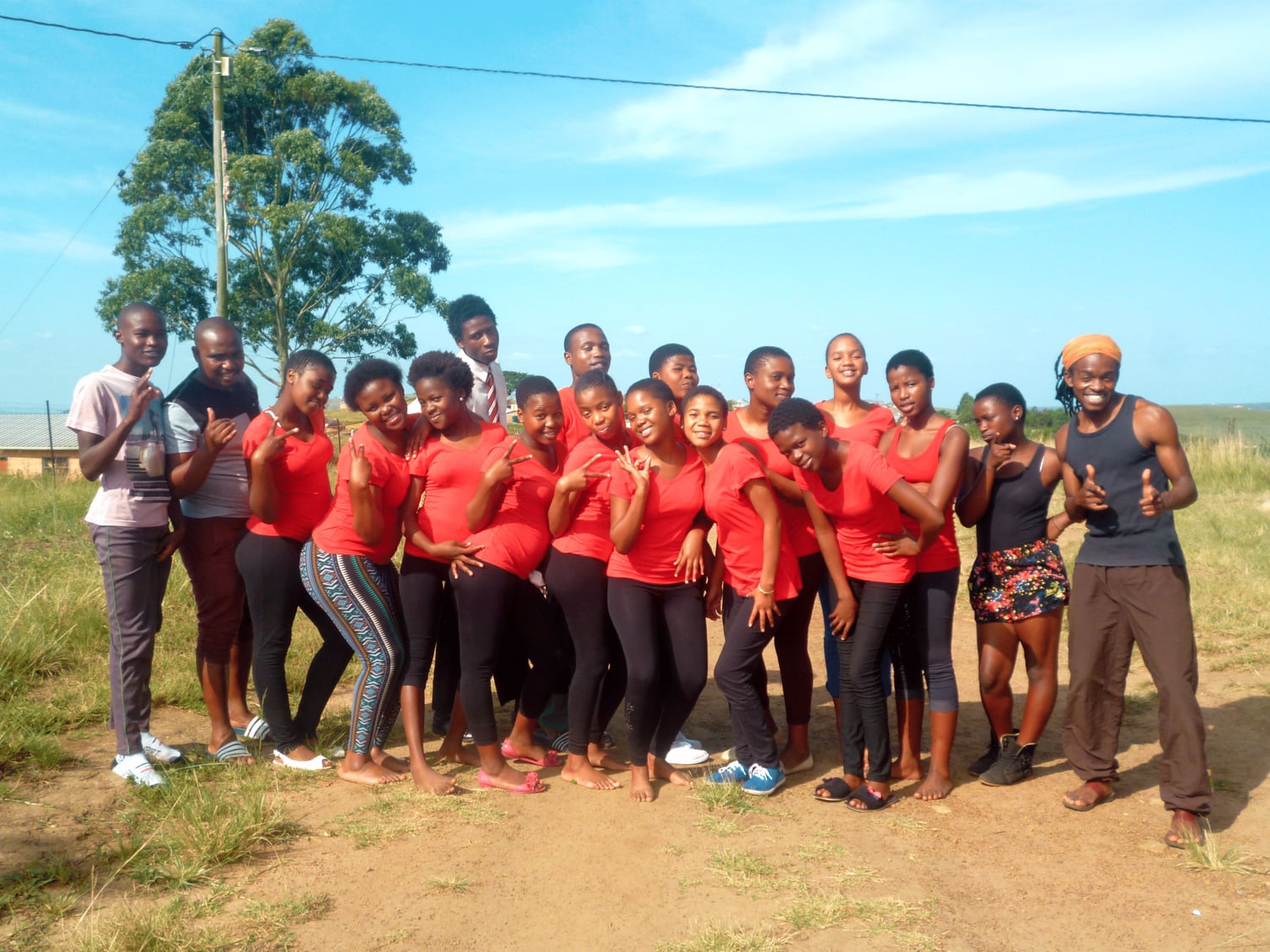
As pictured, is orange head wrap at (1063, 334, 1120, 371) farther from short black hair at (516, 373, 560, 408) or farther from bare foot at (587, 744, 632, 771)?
bare foot at (587, 744, 632, 771)

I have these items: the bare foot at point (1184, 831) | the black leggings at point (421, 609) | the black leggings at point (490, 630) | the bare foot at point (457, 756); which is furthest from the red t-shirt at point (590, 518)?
the bare foot at point (1184, 831)

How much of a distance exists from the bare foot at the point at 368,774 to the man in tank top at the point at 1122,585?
321 cm

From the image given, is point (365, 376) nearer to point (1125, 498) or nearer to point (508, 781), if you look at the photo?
point (508, 781)

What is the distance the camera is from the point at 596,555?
15.2 ft

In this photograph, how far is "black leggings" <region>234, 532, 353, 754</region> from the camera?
4.73 m

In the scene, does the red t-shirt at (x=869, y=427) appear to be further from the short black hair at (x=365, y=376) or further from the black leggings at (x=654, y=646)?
the short black hair at (x=365, y=376)

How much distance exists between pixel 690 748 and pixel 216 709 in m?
2.48

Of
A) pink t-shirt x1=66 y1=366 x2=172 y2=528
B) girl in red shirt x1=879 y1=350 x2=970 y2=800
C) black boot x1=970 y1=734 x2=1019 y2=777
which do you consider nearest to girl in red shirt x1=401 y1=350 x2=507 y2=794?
pink t-shirt x1=66 y1=366 x2=172 y2=528

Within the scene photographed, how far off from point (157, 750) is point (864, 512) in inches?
142

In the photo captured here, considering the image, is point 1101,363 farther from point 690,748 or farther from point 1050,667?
point 690,748

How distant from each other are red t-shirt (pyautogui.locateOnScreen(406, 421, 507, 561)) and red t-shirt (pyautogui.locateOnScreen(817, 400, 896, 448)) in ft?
5.66

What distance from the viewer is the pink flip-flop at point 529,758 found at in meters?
5.06

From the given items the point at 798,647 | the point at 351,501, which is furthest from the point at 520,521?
the point at 798,647

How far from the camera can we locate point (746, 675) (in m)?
Answer: 4.50
